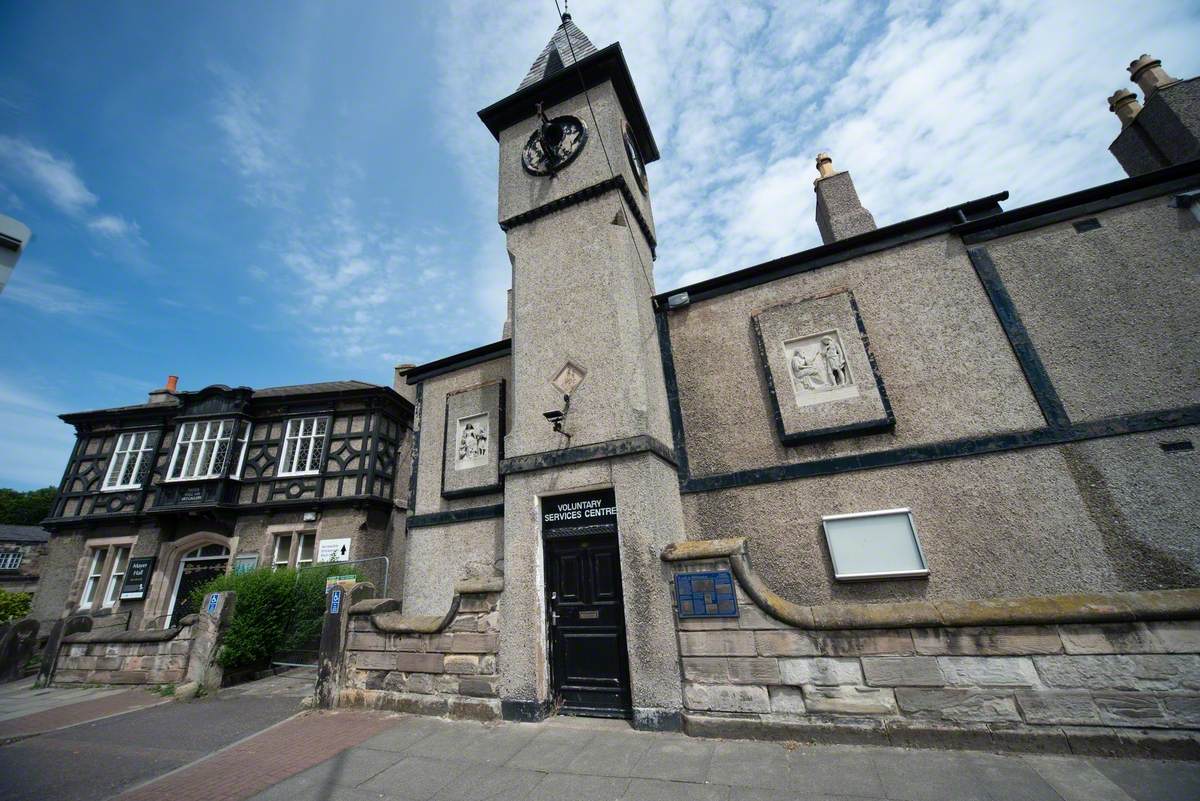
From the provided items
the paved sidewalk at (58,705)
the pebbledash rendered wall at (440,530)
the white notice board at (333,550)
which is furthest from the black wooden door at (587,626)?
the white notice board at (333,550)

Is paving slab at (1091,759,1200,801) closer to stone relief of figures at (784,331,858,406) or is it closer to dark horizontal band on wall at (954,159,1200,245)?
stone relief of figures at (784,331,858,406)

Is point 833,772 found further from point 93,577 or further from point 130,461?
point 130,461

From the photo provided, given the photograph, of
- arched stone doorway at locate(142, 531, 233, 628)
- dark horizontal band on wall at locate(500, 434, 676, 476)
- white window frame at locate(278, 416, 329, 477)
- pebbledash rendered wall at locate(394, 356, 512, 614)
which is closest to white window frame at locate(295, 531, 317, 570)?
white window frame at locate(278, 416, 329, 477)

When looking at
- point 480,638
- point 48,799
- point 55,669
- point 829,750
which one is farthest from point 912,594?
point 55,669

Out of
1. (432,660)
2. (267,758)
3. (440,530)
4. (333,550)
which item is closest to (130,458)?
(333,550)

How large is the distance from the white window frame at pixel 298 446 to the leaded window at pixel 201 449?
5.97 feet

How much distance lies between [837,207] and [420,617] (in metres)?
11.9

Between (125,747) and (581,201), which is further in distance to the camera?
(581,201)

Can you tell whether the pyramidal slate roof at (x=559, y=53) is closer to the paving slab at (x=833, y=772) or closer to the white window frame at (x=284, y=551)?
the paving slab at (x=833, y=772)

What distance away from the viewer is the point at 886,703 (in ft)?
14.0

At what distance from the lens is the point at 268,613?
9.50 m

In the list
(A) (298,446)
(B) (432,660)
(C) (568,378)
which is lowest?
(B) (432,660)

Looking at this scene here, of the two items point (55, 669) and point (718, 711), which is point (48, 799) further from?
point (55, 669)

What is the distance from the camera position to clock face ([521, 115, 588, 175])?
8.15 m
